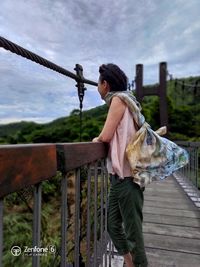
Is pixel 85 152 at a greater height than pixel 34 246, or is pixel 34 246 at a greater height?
pixel 85 152

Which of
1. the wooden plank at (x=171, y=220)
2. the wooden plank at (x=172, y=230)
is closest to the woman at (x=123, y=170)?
the wooden plank at (x=172, y=230)

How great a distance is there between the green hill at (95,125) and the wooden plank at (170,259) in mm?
1946

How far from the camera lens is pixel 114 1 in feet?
17.1

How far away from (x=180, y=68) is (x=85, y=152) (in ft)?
58.0

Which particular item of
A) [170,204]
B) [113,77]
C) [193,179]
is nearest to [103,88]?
[113,77]

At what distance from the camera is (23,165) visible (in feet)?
1.10

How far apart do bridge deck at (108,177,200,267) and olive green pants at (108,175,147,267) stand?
334 mm

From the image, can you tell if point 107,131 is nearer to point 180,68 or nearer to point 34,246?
point 34,246

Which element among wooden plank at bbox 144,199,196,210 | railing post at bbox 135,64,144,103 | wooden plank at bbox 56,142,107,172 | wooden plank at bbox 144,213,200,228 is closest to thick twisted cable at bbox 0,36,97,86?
wooden plank at bbox 56,142,107,172

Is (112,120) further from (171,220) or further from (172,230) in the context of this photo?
(171,220)

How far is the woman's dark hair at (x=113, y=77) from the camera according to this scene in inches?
42.3

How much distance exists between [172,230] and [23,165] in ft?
5.81

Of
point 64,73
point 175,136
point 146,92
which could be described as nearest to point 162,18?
point 146,92

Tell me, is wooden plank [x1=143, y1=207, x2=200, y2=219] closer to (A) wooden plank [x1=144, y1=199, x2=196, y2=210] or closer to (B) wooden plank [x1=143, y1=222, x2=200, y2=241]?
(A) wooden plank [x1=144, y1=199, x2=196, y2=210]
